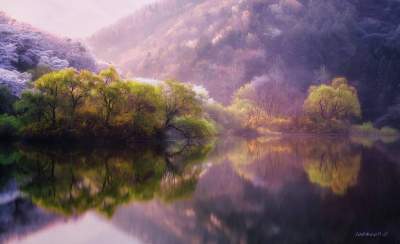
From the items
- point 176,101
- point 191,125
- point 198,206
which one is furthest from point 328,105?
point 198,206

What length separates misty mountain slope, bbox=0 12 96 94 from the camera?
6831 centimetres

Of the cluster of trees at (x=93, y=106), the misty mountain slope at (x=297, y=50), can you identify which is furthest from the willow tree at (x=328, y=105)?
the cluster of trees at (x=93, y=106)

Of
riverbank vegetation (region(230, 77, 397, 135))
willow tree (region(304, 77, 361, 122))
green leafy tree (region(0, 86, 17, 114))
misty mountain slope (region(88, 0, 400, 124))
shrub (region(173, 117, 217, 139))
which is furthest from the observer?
misty mountain slope (region(88, 0, 400, 124))

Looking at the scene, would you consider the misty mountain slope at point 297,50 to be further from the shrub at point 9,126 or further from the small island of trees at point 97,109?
the shrub at point 9,126

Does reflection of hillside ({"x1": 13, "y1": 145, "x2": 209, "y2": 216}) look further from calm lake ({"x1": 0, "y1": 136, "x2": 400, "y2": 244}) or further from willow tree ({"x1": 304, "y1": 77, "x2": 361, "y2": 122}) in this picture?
willow tree ({"x1": 304, "y1": 77, "x2": 361, "y2": 122})

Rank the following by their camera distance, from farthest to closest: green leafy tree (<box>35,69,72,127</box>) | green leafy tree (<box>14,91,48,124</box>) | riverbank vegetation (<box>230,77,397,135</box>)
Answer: riverbank vegetation (<box>230,77,397,135</box>) → green leafy tree (<box>35,69,72,127</box>) → green leafy tree (<box>14,91,48,124</box>)

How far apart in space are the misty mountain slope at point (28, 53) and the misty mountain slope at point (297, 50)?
73.6m

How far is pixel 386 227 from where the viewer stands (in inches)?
464

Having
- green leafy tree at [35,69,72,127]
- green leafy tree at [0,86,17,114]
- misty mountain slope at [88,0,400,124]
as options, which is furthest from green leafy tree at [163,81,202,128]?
misty mountain slope at [88,0,400,124]

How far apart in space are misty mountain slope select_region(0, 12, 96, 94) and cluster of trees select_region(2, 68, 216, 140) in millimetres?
14524

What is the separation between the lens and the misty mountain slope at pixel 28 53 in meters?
68.3

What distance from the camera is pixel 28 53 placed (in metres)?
83.5

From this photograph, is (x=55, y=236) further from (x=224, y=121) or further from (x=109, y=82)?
(x=224, y=121)

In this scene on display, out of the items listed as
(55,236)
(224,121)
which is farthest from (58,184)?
(224,121)
